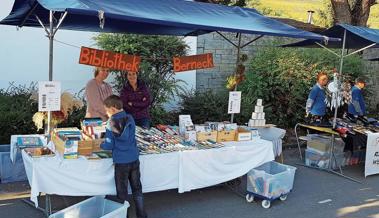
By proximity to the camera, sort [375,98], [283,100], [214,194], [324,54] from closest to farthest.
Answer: [214,194] < [283,100] < [324,54] < [375,98]

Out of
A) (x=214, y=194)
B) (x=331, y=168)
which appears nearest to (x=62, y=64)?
(x=214, y=194)

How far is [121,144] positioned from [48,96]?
0.98 metres

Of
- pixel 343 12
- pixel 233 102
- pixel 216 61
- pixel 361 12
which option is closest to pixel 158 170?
pixel 233 102

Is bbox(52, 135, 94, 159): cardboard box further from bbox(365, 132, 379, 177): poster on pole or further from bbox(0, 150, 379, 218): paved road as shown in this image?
bbox(365, 132, 379, 177): poster on pole

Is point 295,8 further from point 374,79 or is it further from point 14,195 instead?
point 14,195

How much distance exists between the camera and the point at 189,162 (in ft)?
15.2

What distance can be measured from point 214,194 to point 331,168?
242cm

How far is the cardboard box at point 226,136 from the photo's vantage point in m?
5.25

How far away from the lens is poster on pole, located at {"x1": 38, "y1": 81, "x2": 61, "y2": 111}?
14.1 feet

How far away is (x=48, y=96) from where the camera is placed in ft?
14.2

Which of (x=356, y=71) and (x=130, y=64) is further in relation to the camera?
(x=356, y=71)

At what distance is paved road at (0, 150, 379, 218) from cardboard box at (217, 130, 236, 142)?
703 mm

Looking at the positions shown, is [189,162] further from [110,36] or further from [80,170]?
[110,36]

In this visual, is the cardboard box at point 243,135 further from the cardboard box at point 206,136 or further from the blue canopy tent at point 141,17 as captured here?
the blue canopy tent at point 141,17
